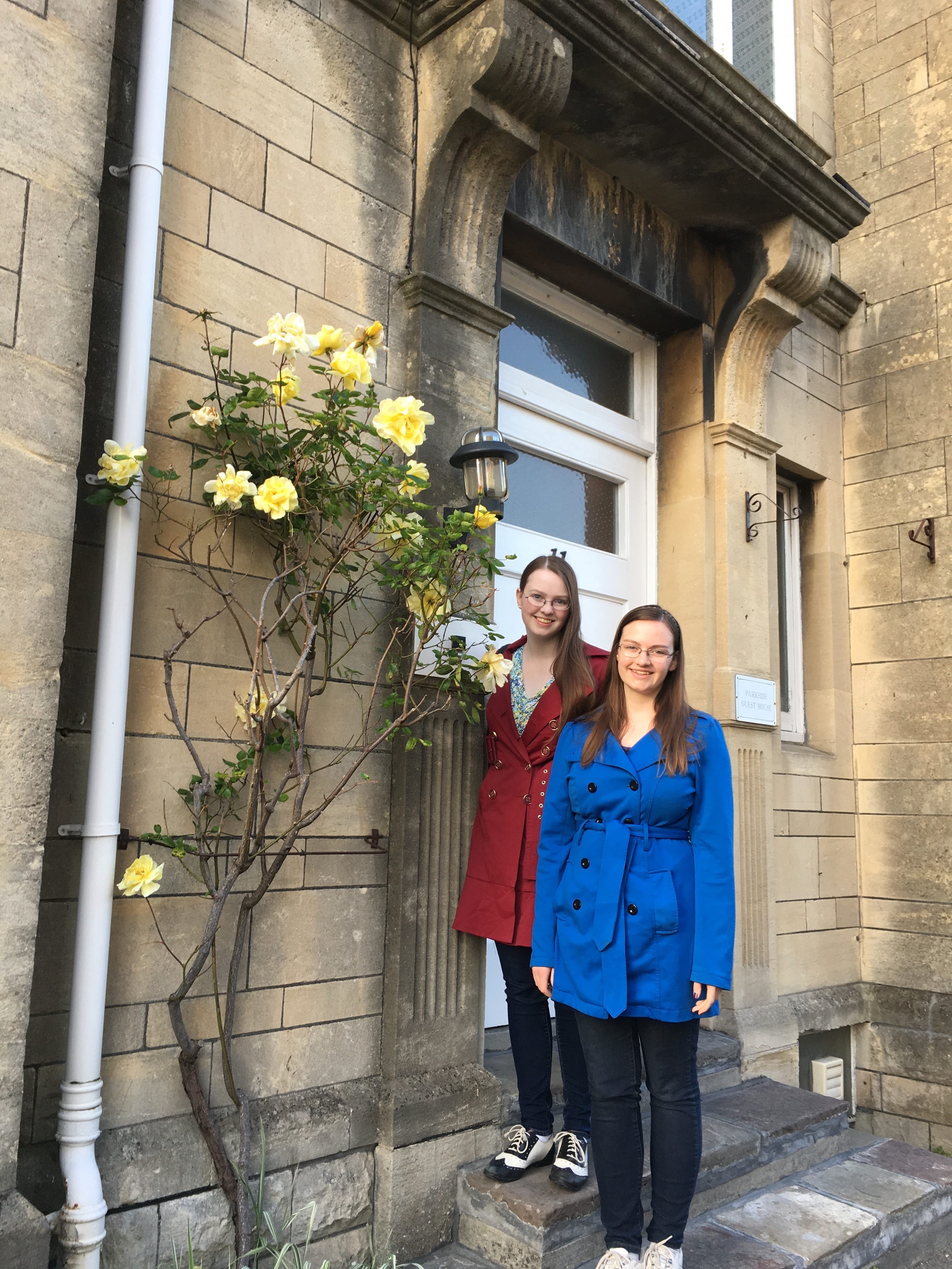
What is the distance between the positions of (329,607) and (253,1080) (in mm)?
1280

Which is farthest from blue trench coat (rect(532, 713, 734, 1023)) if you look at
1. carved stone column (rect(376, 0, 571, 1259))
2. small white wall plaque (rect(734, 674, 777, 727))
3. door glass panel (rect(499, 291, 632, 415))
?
door glass panel (rect(499, 291, 632, 415))

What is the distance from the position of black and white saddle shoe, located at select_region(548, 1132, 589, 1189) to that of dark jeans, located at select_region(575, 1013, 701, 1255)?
31 centimetres

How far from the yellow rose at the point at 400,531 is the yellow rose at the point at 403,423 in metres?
0.20

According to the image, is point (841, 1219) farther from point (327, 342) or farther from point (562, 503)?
point (327, 342)

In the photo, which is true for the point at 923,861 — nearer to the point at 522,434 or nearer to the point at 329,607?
the point at 522,434

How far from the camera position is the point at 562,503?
4461mm

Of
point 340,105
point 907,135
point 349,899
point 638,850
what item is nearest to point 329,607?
point 349,899

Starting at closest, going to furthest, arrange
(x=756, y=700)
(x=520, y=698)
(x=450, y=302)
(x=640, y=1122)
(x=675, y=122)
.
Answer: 1. (x=640, y=1122)
2. (x=520, y=698)
3. (x=450, y=302)
4. (x=675, y=122)
5. (x=756, y=700)

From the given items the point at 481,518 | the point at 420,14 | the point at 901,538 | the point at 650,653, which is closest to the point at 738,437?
the point at 901,538

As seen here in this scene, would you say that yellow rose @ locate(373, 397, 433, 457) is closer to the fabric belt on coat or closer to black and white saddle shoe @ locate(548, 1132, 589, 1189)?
the fabric belt on coat

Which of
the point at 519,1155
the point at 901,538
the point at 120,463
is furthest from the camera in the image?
the point at 901,538

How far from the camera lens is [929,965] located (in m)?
5.21

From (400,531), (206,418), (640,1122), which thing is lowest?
(640,1122)

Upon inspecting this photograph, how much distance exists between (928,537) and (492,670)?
3507 millimetres
